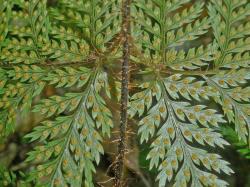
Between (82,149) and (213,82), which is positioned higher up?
(213,82)

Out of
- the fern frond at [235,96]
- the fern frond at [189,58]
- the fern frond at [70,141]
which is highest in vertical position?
the fern frond at [189,58]

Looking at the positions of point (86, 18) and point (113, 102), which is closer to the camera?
point (86, 18)

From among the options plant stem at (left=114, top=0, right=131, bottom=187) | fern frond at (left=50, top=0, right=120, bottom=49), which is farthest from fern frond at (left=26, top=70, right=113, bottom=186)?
fern frond at (left=50, top=0, right=120, bottom=49)

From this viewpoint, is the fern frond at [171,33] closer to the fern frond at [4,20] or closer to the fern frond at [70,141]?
the fern frond at [70,141]

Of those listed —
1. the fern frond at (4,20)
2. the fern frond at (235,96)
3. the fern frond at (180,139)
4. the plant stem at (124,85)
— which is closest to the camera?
the plant stem at (124,85)

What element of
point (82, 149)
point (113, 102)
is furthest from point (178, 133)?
point (113, 102)

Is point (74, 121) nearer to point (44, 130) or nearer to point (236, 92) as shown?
point (44, 130)

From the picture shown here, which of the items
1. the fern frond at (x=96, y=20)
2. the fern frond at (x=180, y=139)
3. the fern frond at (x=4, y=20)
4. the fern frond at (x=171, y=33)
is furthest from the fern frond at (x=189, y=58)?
the fern frond at (x=4, y=20)
